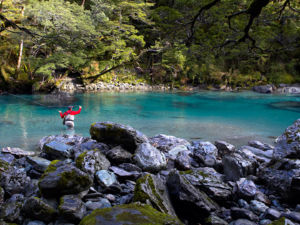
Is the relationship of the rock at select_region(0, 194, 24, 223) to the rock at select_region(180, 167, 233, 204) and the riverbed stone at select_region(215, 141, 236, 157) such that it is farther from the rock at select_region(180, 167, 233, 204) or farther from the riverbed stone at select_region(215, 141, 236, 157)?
the riverbed stone at select_region(215, 141, 236, 157)

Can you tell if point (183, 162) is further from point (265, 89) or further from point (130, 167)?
point (265, 89)

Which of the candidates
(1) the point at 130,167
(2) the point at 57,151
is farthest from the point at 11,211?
(2) the point at 57,151

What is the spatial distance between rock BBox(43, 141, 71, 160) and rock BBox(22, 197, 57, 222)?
2492mm

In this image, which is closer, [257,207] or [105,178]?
[257,207]

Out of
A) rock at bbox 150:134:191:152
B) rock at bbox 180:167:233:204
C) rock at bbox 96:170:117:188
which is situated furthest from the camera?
rock at bbox 150:134:191:152

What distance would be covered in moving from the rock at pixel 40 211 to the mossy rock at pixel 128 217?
757 millimetres

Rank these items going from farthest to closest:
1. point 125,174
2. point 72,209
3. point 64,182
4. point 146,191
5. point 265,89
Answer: point 265,89, point 125,174, point 64,182, point 146,191, point 72,209

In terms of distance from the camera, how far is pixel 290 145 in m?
4.46

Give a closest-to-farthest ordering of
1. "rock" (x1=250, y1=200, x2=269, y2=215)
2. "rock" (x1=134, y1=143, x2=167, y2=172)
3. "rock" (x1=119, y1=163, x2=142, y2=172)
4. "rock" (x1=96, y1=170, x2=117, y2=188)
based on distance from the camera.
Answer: "rock" (x1=250, y1=200, x2=269, y2=215) < "rock" (x1=96, y1=170, x2=117, y2=188) < "rock" (x1=119, y1=163, x2=142, y2=172) < "rock" (x1=134, y1=143, x2=167, y2=172)

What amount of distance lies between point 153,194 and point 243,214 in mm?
1258

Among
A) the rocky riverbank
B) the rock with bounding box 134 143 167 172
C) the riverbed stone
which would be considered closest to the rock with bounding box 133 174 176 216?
the rocky riverbank

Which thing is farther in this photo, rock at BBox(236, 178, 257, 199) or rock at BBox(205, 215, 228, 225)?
rock at BBox(236, 178, 257, 199)

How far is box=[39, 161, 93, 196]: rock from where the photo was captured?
3.12m

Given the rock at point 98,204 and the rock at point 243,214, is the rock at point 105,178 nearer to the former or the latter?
the rock at point 98,204
